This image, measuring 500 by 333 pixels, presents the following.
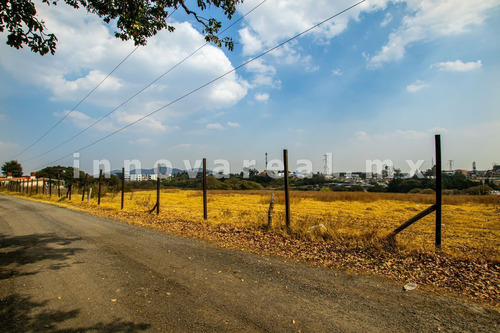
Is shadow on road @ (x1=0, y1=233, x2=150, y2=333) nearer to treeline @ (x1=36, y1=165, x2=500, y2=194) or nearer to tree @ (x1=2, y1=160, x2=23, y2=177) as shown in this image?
treeline @ (x1=36, y1=165, x2=500, y2=194)

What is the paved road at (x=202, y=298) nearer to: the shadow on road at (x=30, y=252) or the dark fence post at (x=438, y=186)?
the shadow on road at (x=30, y=252)

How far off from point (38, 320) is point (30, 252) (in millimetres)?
4000

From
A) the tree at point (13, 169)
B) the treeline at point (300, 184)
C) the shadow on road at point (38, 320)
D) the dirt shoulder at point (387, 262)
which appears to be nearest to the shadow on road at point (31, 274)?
the shadow on road at point (38, 320)

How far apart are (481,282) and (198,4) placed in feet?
25.7

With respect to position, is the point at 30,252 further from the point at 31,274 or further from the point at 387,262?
the point at 387,262

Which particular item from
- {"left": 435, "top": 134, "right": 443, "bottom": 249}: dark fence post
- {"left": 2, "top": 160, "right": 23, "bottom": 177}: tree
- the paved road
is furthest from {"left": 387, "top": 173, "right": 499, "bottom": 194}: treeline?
{"left": 2, "top": 160, "right": 23, "bottom": 177}: tree

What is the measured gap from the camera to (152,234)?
8297 millimetres

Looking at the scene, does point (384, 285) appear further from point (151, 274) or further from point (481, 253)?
point (151, 274)

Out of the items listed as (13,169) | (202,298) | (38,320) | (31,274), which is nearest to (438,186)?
(202,298)

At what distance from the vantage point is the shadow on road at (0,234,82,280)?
193 inches

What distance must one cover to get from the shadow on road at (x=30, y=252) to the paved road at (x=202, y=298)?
4 cm

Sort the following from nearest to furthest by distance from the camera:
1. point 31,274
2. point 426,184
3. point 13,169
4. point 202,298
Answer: point 202,298 < point 31,274 < point 426,184 < point 13,169

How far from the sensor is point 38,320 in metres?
3.10

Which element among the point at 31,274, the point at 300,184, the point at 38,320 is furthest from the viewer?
the point at 300,184
